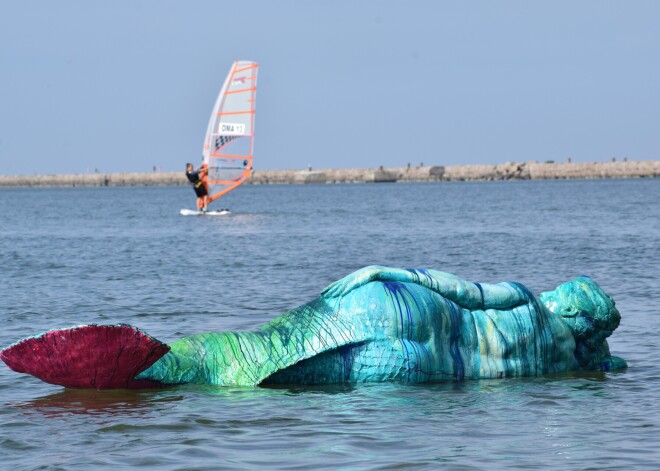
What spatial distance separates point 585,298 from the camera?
9.33 m

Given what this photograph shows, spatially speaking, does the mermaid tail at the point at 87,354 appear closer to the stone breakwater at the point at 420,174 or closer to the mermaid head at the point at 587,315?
the mermaid head at the point at 587,315

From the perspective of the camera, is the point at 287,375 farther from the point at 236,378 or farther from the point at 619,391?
the point at 619,391

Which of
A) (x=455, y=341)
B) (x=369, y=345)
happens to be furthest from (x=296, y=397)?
(x=455, y=341)

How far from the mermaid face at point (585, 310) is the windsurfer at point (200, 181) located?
120ft

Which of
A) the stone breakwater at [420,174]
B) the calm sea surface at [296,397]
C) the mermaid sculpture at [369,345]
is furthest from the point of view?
the stone breakwater at [420,174]

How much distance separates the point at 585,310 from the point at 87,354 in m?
3.89

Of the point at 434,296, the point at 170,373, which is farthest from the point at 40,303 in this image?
the point at 434,296

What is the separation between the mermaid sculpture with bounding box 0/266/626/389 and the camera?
27.6ft

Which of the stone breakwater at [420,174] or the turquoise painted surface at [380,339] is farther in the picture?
the stone breakwater at [420,174]

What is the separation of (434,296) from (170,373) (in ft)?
6.57

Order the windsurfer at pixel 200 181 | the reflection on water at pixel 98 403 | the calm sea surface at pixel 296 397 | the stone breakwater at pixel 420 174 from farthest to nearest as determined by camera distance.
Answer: the stone breakwater at pixel 420 174, the windsurfer at pixel 200 181, the reflection on water at pixel 98 403, the calm sea surface at pixel 296 397

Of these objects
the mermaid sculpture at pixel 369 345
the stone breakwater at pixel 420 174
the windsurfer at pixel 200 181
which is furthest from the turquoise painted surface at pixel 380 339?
the stone breakwater at pixel 420 174

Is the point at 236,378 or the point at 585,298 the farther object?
the point at 585,298

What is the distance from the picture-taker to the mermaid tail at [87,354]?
7.77 meters
